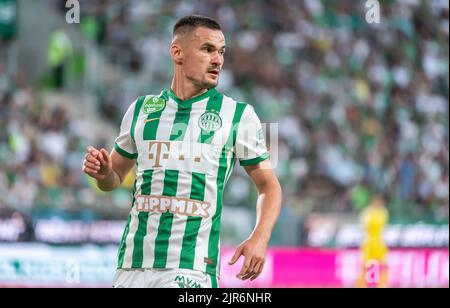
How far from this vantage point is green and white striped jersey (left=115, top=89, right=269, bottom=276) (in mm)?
5293

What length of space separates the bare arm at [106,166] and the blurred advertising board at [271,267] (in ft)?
25.7

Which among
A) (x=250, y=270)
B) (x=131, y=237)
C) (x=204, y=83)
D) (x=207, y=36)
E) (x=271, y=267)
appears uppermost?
(x=207, y=36)

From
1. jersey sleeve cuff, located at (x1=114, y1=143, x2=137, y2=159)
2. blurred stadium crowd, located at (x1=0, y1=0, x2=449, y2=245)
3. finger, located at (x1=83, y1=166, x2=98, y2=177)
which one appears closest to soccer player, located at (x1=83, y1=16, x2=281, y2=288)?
finger, located at (x1=83, y1=166, x2=98, y2=177)

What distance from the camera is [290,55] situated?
67.2ft

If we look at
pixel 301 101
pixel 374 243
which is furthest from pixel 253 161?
pixel 301 101

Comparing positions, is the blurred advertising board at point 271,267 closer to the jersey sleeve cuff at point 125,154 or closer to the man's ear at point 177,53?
the jersey sleeve cuff at point 125,154

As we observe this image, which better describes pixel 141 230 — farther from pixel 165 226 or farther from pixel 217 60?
pixel 217 60

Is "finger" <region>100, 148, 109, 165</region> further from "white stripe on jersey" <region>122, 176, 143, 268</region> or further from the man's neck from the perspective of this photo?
the man's neck

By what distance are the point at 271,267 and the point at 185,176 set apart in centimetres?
1051

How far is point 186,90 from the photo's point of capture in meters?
5.52

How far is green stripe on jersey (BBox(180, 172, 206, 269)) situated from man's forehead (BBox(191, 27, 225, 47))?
644 millimetres

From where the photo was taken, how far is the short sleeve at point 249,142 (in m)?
5.37
